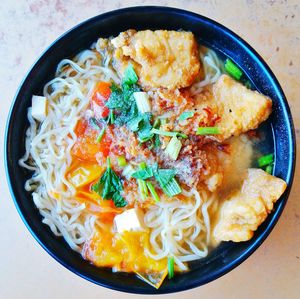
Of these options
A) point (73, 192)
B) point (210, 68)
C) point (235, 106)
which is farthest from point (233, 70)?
point (73, 192)

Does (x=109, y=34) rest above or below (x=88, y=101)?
above

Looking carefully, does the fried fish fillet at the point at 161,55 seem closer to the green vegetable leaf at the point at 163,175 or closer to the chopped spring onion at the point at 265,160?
the green vegetable leaf at the point at 163,175

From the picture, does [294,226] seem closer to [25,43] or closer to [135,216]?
[135,216]

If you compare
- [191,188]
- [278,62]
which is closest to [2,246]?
[191,188]

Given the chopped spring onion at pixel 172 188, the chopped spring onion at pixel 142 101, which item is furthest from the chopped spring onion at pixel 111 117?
the chopped spring onion at pixel 172 188

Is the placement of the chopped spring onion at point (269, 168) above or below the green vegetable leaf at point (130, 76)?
below

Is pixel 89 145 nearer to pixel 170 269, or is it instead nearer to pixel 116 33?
pixel 116 33
